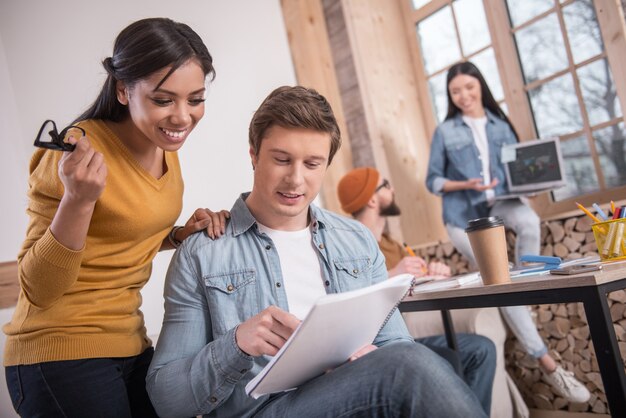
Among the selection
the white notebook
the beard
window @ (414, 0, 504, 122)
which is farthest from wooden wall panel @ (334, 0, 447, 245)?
the white notebook

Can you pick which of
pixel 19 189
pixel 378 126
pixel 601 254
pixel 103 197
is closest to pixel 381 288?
pixel 103 197

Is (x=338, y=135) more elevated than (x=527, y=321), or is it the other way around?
(x=338, y=135)

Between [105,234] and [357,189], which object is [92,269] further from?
[357,189]

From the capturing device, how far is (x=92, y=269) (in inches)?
→ 53.1

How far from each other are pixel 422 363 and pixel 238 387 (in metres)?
0.42

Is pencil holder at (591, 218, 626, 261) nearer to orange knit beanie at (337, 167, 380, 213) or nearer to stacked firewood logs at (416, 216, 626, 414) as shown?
stacked firewood logs at (416, 216, 626, 414)

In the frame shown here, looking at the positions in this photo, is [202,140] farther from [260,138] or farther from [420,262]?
[260,138]

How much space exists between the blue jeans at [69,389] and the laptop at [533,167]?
2124mm

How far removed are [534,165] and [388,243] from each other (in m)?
0.78

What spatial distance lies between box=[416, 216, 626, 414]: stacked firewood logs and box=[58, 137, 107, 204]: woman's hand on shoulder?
89.0 inches

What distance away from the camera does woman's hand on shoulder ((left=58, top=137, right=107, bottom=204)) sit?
45.7 inches

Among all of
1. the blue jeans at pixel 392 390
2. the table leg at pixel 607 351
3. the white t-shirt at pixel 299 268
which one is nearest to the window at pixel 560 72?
the table leg at pixel 607 351

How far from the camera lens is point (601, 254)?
1.55 metres

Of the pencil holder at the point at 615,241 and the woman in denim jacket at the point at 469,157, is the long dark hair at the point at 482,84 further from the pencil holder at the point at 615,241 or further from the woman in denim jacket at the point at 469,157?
the pencil holder at the point at 615,241
